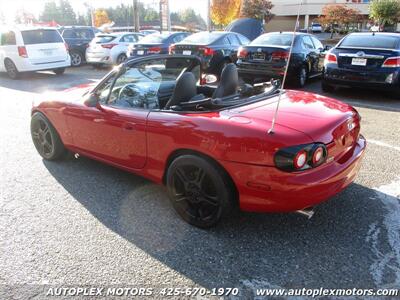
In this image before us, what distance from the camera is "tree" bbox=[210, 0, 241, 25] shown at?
41969mm

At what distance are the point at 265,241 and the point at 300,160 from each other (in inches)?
30.0

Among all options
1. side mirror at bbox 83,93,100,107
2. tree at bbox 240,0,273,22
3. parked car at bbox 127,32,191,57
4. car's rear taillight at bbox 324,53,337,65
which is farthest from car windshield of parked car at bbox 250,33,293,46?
tree at bbox 240,0,273,22

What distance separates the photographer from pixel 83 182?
161 inches

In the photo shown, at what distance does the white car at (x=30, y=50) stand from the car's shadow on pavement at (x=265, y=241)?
32.7 ft

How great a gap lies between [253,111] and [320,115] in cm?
54

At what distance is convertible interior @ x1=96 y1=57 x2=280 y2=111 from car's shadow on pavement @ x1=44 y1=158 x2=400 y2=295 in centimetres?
93

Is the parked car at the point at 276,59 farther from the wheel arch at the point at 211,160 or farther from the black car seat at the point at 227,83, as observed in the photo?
the wheel arch at the point at 211,160

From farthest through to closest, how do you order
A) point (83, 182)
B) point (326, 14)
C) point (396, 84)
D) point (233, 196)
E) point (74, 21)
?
point (74, 21)
point (326, 14)
point (396, 84)
point (83, 182)
point (233, 196)

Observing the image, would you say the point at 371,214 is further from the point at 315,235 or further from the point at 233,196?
the point at 233,196

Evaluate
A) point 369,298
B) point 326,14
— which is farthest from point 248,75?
point 326,14

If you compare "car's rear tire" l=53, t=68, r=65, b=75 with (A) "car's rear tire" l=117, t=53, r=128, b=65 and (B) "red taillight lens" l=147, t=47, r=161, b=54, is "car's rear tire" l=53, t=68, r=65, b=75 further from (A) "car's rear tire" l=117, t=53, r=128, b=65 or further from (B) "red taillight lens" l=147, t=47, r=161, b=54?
(B) "red taillight lens" l=147, t=47, r=161, b=54

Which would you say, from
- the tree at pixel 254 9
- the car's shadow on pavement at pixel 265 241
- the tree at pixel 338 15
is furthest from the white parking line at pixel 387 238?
the tree at pixel 254 9

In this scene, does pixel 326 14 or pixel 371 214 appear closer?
pixel 371 214

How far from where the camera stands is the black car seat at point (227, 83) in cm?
359
